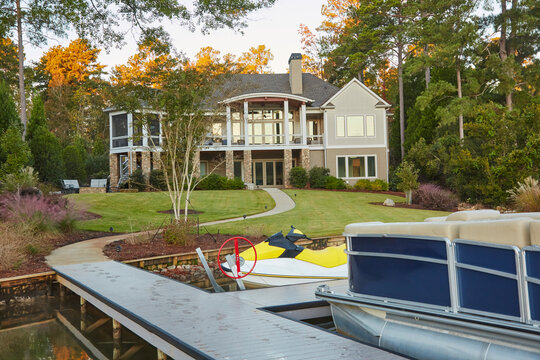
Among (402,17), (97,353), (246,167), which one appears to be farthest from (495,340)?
(402,17)

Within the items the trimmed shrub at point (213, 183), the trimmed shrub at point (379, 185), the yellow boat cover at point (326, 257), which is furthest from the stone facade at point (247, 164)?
the yellow boat cover at point (326, 257)

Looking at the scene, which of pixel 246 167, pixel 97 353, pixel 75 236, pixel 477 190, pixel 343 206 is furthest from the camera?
pixel 246 167

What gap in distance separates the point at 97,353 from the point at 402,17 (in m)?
36.9

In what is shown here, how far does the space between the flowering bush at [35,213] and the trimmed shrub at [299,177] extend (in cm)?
1883

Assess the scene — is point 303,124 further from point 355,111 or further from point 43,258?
point 43,258

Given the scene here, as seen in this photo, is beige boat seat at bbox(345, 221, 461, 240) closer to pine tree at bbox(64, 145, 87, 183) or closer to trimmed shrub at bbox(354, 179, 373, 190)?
trimmed shrub at bbox(354, 179, 373, 190)

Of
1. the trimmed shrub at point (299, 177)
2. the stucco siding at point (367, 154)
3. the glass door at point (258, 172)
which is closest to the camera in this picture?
the trimmed shrub at point (299, 177)

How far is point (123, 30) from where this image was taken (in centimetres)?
1316

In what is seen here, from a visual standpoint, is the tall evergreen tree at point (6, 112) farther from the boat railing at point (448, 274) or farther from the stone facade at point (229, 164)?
the boat railing at point (448, 274)

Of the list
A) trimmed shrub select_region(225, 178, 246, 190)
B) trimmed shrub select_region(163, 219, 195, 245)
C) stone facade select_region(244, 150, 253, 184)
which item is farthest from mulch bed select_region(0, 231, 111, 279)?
stone facade select_region(244, 150, 253, 184)

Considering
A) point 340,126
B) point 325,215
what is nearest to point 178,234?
point 325,215

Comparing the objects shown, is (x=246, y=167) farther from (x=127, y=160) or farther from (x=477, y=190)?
(x=477, y=190)

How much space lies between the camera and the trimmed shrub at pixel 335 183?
1236 inches

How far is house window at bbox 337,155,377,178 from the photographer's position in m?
33.8
